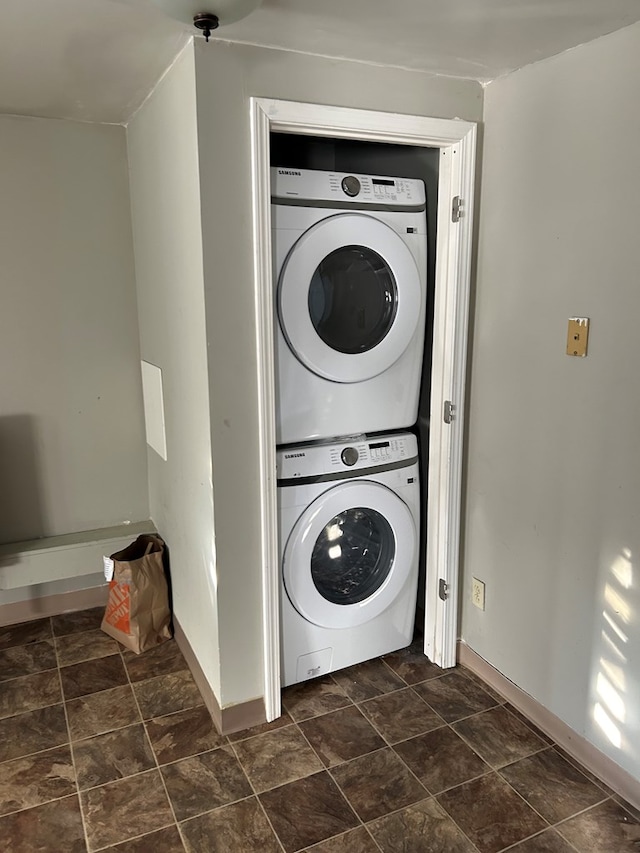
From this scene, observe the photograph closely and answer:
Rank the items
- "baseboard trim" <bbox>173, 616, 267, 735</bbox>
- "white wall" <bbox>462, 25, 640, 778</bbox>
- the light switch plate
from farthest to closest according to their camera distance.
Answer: "baseboard trim" <bbox>173, 616, 267, 735</bbox>
the light switch plate
"white wall" <bbox>462, 25, 640, 778</bbox>

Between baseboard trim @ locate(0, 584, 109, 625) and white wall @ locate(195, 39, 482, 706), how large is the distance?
1.09m

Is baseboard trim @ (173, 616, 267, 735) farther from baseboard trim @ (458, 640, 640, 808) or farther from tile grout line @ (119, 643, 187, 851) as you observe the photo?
baseboard trim @ (458, 640, 640, 808)

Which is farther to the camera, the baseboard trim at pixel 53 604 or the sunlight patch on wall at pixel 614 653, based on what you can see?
the baseboard trim at pixel 53 604

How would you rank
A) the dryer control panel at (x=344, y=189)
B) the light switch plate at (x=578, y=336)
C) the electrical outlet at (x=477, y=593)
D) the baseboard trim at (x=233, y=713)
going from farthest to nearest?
the electrical outlet at (x=477, y=593)
the baseboard trim at (x=233, y=713)
the dryer control panel at (x=344, y=189)
the light switch plate at (x=578, y=336)

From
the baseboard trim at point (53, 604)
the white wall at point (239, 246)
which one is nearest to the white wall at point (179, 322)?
the white wall at point (239, 246)

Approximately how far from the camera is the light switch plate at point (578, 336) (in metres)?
1.83

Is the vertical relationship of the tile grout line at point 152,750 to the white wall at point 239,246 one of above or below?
below

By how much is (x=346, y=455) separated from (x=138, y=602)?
3.35 ft

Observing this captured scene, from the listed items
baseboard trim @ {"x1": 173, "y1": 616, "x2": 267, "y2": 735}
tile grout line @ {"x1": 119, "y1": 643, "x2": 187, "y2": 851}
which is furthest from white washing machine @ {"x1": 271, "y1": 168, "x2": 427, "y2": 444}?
tile grout line @ {"x1": 119, "y1": 643, "x2": 187, "y2": 851}

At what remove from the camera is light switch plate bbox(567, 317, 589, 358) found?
72.1 inches

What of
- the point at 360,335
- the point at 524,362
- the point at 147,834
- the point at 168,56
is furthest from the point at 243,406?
the point at 147,834

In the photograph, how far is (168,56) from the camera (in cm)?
186

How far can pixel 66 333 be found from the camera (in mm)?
2754

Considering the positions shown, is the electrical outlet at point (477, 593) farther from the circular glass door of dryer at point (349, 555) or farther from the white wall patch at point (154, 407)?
the white wall patch at point (154, 407)
